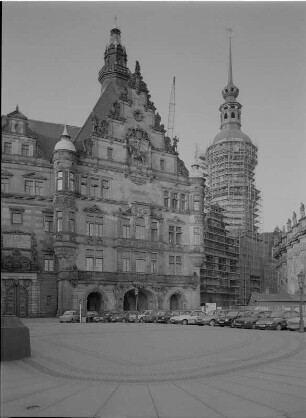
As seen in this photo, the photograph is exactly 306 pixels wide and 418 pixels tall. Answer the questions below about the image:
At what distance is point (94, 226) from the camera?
49.8 m

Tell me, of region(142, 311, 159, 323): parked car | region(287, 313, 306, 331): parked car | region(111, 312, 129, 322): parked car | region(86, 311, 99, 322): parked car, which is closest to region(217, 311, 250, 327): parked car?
region(287, 313, 306, 331): parked car

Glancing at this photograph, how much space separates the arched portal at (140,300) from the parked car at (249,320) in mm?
19609

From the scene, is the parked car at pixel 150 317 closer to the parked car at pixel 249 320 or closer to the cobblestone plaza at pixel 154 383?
the parked car at pixel 249 320

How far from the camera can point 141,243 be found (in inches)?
2068

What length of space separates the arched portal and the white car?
12.9 metres

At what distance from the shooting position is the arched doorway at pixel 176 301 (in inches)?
2183

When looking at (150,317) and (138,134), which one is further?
(138,134)

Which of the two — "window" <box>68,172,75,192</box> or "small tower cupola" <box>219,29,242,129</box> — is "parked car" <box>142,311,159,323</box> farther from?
"small tower cupola" <box>219,29,242,129</box>

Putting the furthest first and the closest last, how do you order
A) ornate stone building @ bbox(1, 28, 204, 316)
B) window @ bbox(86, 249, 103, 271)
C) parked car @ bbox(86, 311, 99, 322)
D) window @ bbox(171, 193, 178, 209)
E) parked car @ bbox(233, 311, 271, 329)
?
window @ bbox(171, 193, 178, 209) → window @ bbox(86, 249, 103, 271) → ornate stone building @ bbox(1, 28, 204, 316) → parked car @ bbox(86, 311, 99, 322) → parked car @ bbox(233, 311, 271, 329)

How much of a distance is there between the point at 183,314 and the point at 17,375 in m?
31.5

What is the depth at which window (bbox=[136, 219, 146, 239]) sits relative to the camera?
52.3 meters

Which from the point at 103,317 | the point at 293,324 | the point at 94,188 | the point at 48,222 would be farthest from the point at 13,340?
the point at 94,188

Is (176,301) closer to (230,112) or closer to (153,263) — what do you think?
(153,263)

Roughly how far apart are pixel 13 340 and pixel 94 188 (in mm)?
41595
